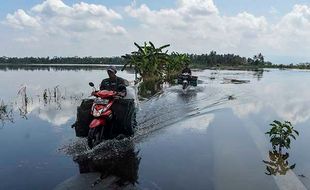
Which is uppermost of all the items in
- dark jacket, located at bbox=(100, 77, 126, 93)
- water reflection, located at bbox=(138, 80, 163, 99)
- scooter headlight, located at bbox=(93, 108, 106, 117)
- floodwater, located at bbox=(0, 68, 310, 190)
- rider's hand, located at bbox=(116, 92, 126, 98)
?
dark jacket, located at bbox=(100, 77, 126, 93)

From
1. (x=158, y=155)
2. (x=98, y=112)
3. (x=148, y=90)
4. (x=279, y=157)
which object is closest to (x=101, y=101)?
(x=98, y=112)

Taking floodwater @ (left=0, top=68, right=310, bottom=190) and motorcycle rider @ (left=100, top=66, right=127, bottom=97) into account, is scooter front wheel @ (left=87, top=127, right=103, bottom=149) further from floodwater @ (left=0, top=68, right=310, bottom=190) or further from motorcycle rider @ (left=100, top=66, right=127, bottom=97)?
motorcycle rider @ (left=100, top=66, right=127, bottom=97)

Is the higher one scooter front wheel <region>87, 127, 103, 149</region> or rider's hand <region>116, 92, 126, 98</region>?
rider's hand <region>116, 92, 126, 98</region>

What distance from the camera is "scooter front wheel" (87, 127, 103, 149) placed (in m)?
9.60

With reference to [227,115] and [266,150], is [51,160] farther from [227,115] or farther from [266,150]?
[227,115]

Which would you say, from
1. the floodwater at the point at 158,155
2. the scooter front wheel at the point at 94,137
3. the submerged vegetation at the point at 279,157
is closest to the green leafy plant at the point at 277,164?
the submerged vegetation at the point at 279,157

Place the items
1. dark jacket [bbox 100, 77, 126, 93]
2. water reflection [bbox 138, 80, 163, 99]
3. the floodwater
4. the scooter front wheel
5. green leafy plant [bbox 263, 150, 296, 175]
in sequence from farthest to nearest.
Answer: water reflection [bbox 138, 80, 163, 99] → dark jacket [bbox 100, 77, 126, 93] → the scooter front wheel → green leafy plant [bbox 263, 150, 296, 175] → the floodwater

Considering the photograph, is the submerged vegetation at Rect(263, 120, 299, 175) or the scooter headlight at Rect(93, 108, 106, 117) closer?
the submerged vegetation at Rect(263, 120, 299, 175)

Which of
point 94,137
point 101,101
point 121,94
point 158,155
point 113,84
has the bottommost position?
point 158,155

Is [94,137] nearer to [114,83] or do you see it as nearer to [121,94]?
[121,94]

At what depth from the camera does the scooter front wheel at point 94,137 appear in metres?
9.60

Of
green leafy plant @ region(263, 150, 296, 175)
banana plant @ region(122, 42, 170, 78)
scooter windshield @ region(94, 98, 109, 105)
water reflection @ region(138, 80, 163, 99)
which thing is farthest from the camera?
banana plant @ region(122, 42, 170, 78)

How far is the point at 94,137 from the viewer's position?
32.1 feet

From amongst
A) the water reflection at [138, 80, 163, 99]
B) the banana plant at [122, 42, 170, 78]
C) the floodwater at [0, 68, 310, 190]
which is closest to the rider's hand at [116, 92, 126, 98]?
the floodwater at [0, 68, 310, 190]
